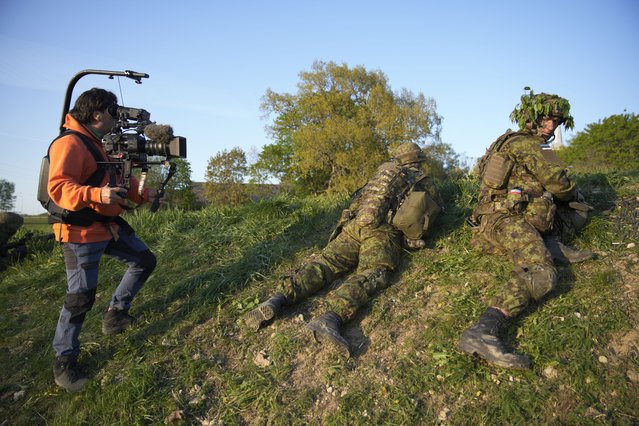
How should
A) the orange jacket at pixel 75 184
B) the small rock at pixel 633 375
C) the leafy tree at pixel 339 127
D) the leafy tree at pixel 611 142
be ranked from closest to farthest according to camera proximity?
1. the small rock at pixel 633 375
2. the orange jacket at pixel 75 184
3. the leafy tree at pixel 611 142
4. the leafy tree at pixel 339 127

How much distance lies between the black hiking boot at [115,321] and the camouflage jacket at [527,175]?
160 inches

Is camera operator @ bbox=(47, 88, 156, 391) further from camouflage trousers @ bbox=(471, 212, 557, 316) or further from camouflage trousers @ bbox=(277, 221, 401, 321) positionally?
camouflage trousers @ bbox=(471, 212, 557, 316)

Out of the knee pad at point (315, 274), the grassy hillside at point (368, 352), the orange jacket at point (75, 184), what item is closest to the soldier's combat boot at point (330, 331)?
the grassy hillside at point (368, 352)

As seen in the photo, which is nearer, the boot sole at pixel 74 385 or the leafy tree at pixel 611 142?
the boot sole at pixel 74 385

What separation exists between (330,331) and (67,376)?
2354mm

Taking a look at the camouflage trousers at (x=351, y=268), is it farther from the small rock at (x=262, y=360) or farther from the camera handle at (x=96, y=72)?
the camera handle at (x=96, y=72)

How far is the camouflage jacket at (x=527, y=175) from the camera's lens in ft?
14.3

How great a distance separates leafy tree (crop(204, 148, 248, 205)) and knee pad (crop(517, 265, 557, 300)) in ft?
111

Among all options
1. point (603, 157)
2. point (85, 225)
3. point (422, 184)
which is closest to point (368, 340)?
point (422, 184)

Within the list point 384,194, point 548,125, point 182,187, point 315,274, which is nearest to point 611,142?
point 548,125

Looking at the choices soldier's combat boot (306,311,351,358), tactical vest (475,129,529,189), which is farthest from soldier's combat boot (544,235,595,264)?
soldier's combat boot (306,311,351,358)

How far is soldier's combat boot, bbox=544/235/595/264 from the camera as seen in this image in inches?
163

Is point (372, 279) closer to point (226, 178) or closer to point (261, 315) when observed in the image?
point (261, 315)

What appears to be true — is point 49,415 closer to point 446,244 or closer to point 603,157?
point 446,244
